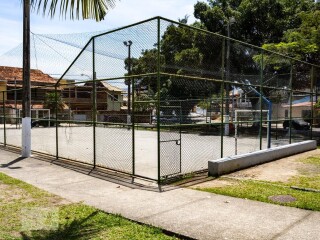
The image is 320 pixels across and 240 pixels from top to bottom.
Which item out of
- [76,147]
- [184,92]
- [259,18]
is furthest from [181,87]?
[259,18]

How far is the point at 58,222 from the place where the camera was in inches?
188

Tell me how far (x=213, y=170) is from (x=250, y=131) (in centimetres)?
1060

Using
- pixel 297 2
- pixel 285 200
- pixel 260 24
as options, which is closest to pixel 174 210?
pixel 285 200

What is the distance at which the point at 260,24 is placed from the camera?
24.5m

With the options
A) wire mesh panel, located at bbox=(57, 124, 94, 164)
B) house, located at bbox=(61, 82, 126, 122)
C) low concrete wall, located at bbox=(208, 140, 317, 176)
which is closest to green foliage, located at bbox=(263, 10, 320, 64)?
low concrete wall, located at bbox=(208, 140, 317, 176)

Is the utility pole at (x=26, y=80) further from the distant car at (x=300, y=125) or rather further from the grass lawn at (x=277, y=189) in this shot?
the distant car at (x=300, y=125)

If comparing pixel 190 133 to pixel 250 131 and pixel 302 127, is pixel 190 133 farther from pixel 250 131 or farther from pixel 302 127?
pixel 302 127

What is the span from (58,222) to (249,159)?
6.18 meters

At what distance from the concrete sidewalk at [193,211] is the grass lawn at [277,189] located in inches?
12.7

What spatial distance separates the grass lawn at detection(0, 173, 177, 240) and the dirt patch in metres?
2.76

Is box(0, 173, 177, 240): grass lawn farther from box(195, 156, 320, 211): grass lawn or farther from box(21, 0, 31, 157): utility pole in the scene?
box(21, 0, 31, 157): utility pole

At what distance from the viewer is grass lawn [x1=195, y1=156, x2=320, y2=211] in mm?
5968

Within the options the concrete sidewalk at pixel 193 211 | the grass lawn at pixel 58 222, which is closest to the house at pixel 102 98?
the concrete sidewalk at pixel 193 211

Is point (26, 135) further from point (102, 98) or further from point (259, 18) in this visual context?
point (259, 18)
